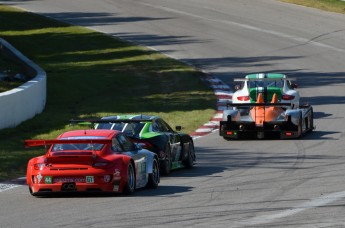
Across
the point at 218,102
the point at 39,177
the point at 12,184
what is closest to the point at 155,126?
the point at 12,184

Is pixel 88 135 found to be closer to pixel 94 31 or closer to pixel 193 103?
pixel 193 103

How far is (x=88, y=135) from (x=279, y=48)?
2844 cm

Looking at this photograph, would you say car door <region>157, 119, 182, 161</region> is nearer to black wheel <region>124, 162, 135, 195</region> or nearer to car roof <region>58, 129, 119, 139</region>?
car roof <region>58, 129, 119, 139</region>

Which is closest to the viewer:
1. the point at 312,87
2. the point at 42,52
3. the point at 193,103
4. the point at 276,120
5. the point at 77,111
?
the point at 276,120

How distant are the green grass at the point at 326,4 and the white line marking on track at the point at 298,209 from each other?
124 feet

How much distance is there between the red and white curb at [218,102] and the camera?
25.9 meters

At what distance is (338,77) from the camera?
37438 millimetres

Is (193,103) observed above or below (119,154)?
below

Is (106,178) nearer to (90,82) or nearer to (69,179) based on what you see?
(69,179)

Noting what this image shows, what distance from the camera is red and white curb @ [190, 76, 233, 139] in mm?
25941

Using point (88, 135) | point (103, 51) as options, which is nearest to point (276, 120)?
point (88, 135)

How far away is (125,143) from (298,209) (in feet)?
12.3

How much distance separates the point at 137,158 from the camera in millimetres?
15883

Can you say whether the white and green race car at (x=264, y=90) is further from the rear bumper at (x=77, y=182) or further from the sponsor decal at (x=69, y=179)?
the sponsor decal at (x=69, y=179)
